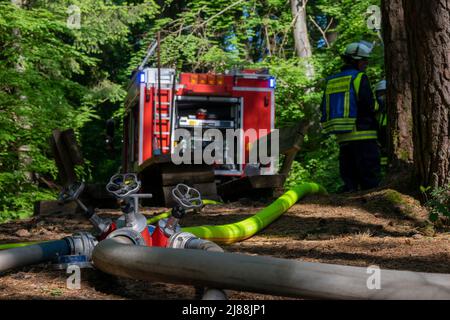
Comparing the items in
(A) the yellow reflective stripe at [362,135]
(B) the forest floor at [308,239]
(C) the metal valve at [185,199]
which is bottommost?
(B) the forest floor at [308,239]

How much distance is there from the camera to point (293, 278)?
2561mm

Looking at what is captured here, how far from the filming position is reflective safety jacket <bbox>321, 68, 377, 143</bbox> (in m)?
8.22

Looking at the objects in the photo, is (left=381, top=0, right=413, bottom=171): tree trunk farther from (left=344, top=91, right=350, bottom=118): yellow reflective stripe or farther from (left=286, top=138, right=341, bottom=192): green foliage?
(left=286, top=138, right=341, bottom=192): green foliage

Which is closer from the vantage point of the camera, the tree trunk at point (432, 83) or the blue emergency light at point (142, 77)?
the tree trunk at point (432, 83)

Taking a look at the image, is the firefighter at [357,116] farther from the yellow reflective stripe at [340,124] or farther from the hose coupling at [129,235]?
the hose coupling at [129,235]

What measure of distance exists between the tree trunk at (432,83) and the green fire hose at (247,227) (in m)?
1.25

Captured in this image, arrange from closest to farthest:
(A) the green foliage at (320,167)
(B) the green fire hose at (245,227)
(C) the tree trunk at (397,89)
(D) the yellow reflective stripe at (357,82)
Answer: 1. (B) the green fire hose at (245,227)
2. (C) the tree trunk at (397,89)
3. (D) the yellow reflective stripe at (357,82)
4. (A) the green foliage at (320,167)

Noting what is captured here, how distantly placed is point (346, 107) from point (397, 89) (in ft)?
3.78

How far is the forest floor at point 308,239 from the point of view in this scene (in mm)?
3487

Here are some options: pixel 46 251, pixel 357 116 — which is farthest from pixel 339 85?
pixel 46 251

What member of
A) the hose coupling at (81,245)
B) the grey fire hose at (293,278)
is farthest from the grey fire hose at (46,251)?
the grey fire hose at (293,278)

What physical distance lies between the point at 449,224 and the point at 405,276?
281 centimetres

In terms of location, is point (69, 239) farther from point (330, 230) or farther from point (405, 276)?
point (330, 230)

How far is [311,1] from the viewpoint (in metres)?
28.8
